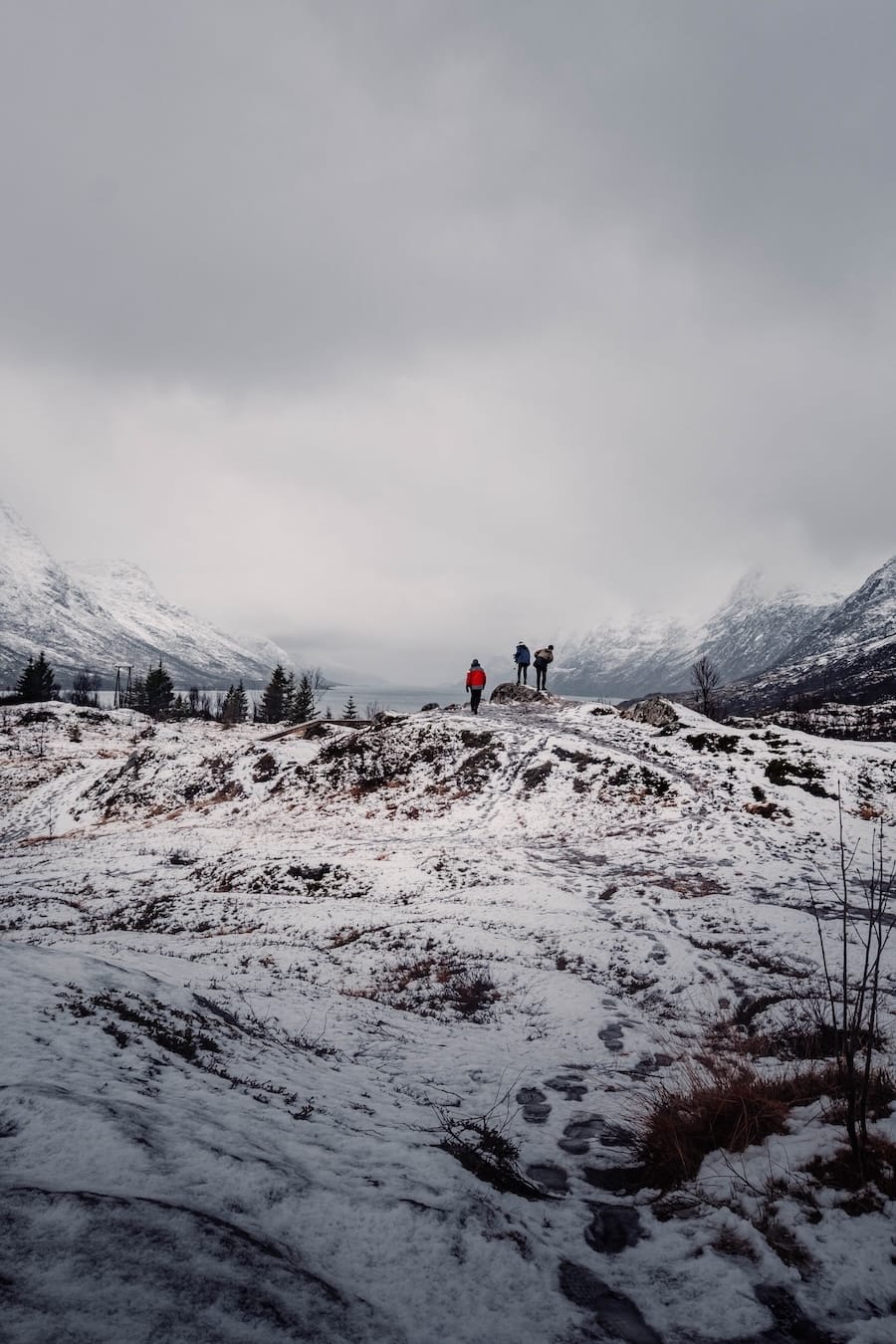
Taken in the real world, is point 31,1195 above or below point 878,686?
below

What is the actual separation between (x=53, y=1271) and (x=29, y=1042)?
9.01ft

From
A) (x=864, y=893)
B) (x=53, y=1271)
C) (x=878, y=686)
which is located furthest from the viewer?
(x=878, y=686)

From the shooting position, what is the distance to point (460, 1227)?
3.01 m

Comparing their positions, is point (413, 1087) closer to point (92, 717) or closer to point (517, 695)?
point (517, 695)

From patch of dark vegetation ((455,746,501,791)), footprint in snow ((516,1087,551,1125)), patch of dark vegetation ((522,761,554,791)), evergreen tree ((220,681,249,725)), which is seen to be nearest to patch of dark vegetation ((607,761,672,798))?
patch of dark vegetation ((522,761,554,791))

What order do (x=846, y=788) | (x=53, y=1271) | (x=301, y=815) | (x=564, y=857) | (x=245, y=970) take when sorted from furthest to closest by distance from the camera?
(x=301, y=815)
(x=846, y=788)
(x=564, y=857)
(x=245, y=970)
(x=53, y=1271)

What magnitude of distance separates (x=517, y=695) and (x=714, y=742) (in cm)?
1508

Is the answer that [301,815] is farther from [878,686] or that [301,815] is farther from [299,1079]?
[878,686]

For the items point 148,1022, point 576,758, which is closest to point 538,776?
point 576,758

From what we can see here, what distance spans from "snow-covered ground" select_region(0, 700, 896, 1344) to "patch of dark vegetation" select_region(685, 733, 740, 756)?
404 centimetres

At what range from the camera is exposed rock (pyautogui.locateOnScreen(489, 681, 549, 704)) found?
35.9 metres

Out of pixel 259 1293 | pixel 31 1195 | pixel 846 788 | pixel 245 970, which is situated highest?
pixel 846 788

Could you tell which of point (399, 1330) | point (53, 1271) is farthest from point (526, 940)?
point (53, 1271)

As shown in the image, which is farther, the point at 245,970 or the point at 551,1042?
the point at 245,970
